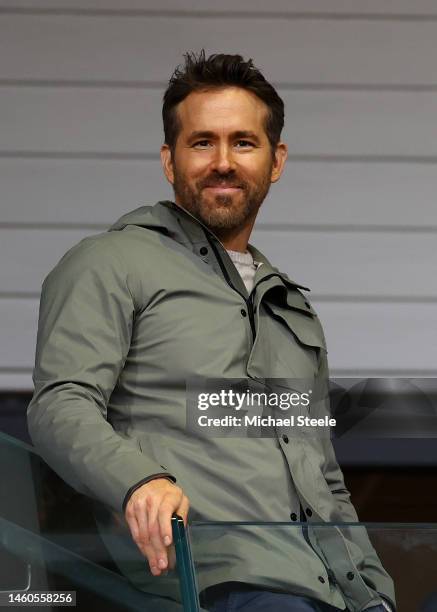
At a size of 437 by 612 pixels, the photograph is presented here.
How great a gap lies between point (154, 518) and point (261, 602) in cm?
29

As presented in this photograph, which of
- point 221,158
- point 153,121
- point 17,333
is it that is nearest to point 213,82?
point 221,158

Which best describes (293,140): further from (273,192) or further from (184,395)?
(184,395)

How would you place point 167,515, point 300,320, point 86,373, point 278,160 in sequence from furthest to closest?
point 278,160 → point 300,320 → point 86,373 → point 167,515

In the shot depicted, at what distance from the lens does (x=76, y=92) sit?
4.16m

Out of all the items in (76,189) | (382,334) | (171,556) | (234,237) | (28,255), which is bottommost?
(171,556)

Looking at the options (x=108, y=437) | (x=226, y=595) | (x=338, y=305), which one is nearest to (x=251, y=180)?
(x=108, y=437)

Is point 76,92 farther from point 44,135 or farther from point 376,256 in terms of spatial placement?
point 376,256

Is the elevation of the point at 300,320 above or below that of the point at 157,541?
above

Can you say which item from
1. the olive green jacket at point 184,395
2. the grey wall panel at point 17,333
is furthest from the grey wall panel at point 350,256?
the olive green jacket at point 184,395

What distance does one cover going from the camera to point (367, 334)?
4.15 meters

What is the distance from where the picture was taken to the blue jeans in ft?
5.98

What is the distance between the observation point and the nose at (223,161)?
Result: 2.46 m

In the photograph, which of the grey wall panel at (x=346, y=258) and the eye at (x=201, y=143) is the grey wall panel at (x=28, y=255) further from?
the eye at (x=201, y=143)

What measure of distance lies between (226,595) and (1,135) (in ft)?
8.62
